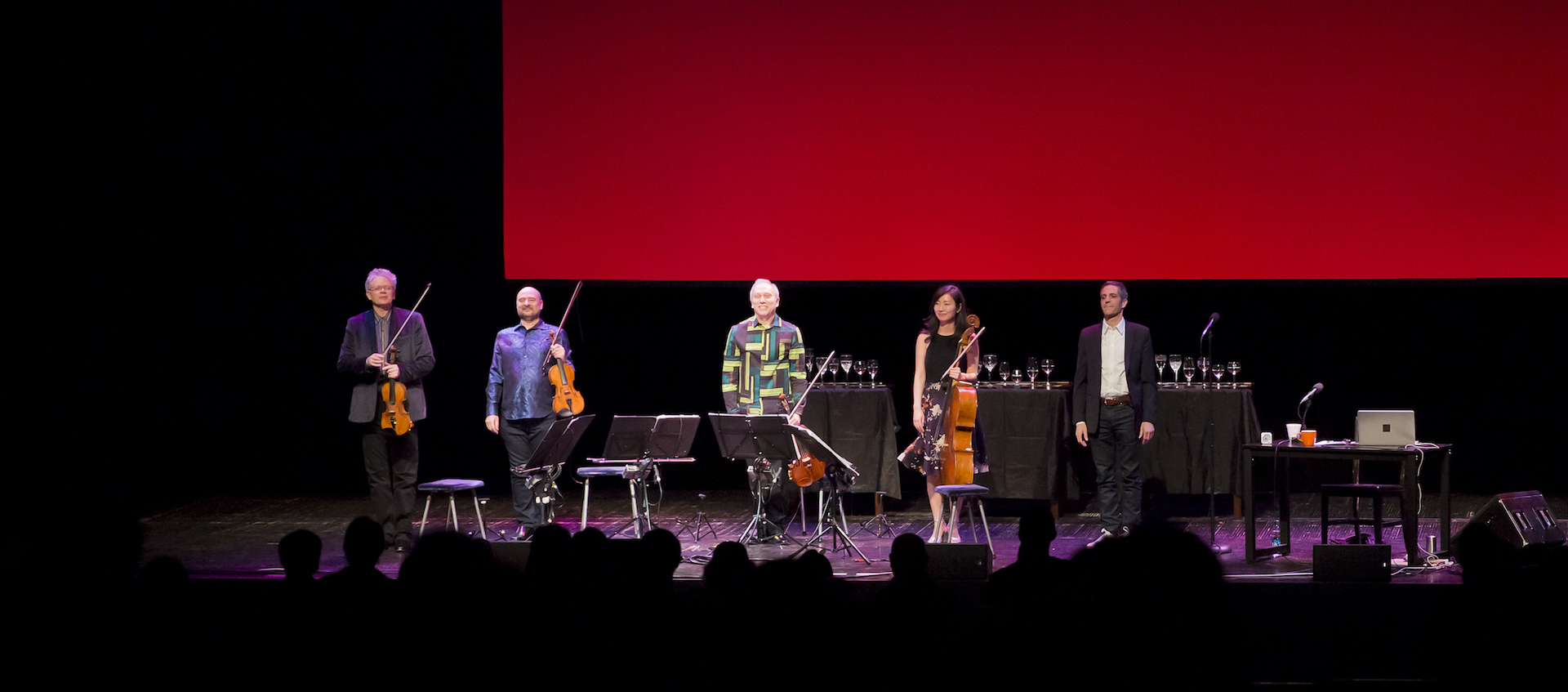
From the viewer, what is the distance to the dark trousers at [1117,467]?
7078 millimetres

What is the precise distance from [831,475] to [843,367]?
1703 millimetres

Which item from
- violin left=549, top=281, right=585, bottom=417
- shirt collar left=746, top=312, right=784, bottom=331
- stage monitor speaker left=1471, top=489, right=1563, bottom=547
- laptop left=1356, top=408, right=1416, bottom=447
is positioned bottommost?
stage monitor speaker left=1471, top=489, right=1563, bottom=547

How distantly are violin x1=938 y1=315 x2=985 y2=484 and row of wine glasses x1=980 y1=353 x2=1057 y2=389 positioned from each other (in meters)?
1.76

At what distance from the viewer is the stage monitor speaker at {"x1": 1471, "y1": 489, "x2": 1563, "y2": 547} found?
219 inches

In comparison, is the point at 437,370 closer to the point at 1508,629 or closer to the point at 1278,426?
the point at 1278,426

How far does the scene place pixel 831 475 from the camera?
6812 millimetres

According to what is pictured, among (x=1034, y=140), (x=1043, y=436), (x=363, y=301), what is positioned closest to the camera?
(x=1043, y=436)

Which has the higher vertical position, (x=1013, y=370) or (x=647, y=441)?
(x=1013, y=370)

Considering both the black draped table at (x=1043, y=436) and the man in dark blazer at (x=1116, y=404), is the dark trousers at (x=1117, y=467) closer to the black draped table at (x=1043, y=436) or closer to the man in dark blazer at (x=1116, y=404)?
the man in dark blazer at (x=1116, y=404)

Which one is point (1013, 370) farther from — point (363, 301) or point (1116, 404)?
point (363, 301)

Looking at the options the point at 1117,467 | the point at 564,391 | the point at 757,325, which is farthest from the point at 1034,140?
the point at 564,391

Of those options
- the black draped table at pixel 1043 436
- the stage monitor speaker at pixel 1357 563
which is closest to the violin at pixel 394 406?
the black draped table at pixel 1043 436

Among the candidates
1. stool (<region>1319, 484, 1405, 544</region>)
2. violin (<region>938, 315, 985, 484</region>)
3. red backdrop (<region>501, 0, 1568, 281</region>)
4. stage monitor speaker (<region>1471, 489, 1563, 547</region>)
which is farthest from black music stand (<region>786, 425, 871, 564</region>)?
stage monitor speaker (<region>1471, 489, 1563, 547</region>)

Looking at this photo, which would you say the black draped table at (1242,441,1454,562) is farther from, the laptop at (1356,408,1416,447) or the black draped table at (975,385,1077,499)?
the black draped table at (975,385,1077,499)
